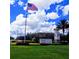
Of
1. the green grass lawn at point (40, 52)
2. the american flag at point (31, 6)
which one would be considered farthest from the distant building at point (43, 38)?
A: the american flag at point (31, 6)

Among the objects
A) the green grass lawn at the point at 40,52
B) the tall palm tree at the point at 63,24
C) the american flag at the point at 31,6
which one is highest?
the american flag at the point at 31,6

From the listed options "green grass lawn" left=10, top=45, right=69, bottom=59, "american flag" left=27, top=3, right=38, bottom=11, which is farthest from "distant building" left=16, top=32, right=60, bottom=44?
"american flag" left=27, top=3, right=38, bottom=11

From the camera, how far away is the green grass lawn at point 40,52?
2.15 meters

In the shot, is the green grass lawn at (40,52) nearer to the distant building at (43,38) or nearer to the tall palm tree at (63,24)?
the distant building at (43,38)

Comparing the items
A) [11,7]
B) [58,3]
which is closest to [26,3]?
[11,7]

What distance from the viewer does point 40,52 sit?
2164 mm

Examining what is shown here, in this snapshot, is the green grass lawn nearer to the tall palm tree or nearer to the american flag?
the tall palm tree

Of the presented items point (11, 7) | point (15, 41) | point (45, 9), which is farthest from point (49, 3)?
point (15, 41)

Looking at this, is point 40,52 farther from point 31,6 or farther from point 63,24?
point 31,6
